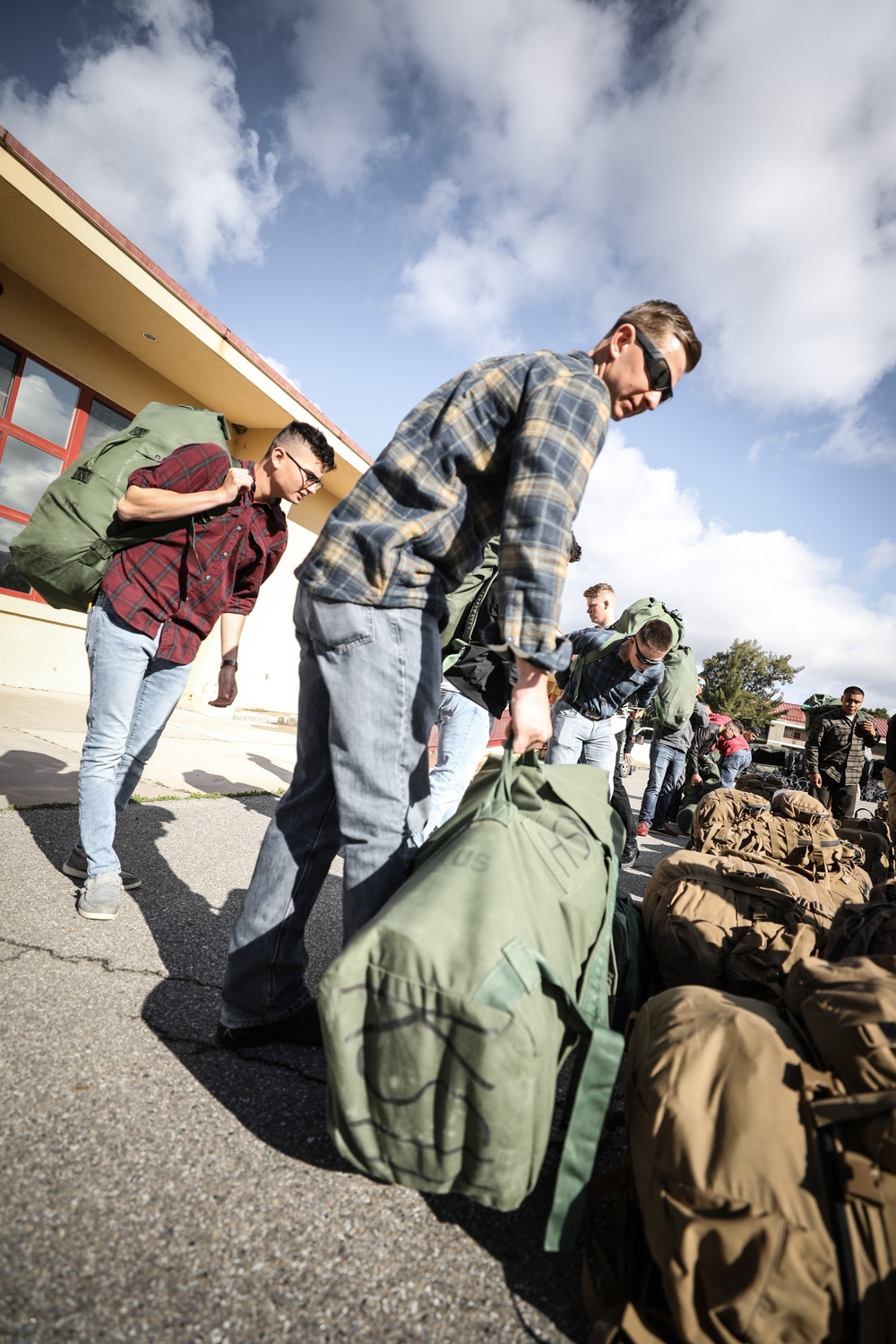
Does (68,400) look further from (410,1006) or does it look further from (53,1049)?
(410,1006)

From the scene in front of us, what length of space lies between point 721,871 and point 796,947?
54 cm

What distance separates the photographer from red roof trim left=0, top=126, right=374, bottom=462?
5599 millimetres

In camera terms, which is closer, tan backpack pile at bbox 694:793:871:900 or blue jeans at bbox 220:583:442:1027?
blue jeans at bbox 220:583:442:1027

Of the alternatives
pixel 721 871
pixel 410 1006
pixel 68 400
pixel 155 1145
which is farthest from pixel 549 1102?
pixel 68 400

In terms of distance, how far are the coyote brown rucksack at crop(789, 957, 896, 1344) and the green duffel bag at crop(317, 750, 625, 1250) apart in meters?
0.33

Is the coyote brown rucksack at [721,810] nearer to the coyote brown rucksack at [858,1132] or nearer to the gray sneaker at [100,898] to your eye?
the coyote brown rucksack at [858,1132]

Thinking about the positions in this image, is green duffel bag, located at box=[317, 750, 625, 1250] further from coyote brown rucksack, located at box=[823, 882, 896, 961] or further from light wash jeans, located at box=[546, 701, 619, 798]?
light wash jeans, located at box=[546, 701, 619, 798]

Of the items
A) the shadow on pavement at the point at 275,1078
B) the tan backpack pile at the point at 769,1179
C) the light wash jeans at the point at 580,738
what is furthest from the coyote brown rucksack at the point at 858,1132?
the light wash jeans at the point at 580,738

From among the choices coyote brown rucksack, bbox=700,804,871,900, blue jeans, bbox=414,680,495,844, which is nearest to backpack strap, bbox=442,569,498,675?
blue jeans, bbox=414,680,495,844

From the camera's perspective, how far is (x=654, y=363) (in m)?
1.80

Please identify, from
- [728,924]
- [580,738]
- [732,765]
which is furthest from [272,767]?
[732,765]

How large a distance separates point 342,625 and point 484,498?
0.50m

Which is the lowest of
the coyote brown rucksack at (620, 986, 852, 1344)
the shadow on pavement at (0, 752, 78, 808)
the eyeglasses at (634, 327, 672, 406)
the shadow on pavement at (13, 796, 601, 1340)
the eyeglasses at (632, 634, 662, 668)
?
the shadow on pavement at (13, 796, 601, 1340)

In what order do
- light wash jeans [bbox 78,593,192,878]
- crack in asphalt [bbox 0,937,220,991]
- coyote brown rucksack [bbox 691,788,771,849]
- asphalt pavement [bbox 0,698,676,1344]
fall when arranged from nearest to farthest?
asphalt pavement [bbox 0,698,676,1344] < crack in asphalt [bbox 0,937,220,991] < light wash jeans [bbox 78,593,192,878] < coyote brown rucksack [bbox 691,788,771,849]
